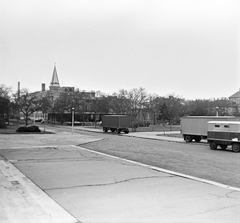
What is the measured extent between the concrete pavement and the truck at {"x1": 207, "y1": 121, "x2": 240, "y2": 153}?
1147 cm

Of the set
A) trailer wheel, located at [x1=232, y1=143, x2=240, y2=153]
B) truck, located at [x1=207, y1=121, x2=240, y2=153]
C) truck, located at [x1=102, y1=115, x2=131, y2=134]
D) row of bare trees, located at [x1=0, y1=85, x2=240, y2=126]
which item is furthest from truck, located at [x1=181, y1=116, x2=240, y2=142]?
row of bare trees, located at [x1=0, y1=85, x2=240, y2=126]

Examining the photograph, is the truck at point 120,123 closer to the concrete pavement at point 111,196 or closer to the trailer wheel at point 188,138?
the trailer wheel at point 188,138

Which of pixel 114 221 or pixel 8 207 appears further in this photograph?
pixel 8 207

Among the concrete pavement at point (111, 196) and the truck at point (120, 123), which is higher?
the truck at point (120, 123)

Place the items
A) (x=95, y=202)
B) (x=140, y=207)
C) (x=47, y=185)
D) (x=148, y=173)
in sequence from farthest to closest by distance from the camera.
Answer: (x=148, y=173) → (x=47, y=185) → (x=95, y=202) → (x=140, y=207)

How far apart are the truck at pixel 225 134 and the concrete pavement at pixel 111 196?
37.6 feet

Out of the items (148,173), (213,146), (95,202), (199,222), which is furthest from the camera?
(213,146)

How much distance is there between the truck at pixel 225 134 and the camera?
22.9m

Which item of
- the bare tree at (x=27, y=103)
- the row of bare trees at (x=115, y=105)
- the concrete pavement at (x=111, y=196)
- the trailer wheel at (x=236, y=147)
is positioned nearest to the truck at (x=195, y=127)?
the trailer wheel at (x=236, y=147)

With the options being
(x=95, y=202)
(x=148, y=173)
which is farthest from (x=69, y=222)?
(x=148, y=173)

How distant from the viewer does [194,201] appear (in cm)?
818

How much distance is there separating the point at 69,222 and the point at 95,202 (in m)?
Answer: 1.58

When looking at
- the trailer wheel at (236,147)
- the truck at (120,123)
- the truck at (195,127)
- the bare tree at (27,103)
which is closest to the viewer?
the trailer wheel at (236,147)

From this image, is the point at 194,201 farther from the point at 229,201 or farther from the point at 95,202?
the point at 95,202
